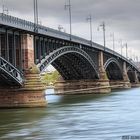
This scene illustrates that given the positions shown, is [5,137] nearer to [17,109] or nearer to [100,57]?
[17,109]

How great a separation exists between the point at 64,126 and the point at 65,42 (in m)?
45.4

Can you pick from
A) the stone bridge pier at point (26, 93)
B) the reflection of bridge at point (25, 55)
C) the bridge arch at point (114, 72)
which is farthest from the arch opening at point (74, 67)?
the stone bridge pier at point (26, 93)

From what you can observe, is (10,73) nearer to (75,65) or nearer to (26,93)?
(26,93)

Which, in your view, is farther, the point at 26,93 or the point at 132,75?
the point at 132,75

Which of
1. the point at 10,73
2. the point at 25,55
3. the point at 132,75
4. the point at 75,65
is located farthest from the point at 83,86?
the point at 132,75

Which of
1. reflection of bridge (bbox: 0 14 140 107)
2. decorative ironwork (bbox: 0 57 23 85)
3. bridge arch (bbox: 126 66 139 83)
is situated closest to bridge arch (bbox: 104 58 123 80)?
bridge arch (bbox: 126 66 139 83)

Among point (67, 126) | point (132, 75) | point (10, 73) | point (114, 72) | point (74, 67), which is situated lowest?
point (67, 126)

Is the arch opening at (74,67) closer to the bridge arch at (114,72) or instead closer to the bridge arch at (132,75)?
the bridge arch at (114,72)

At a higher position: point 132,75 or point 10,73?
point 132,75

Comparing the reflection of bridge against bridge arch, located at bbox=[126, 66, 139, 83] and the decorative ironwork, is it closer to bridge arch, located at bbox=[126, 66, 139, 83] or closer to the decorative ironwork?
the decorative ironwork

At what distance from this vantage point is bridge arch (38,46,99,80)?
3508 inches

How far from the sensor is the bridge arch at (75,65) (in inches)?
3508

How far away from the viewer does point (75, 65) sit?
100 meters

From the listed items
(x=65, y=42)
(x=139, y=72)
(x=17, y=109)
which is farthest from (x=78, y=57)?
(x=139, y=72)
